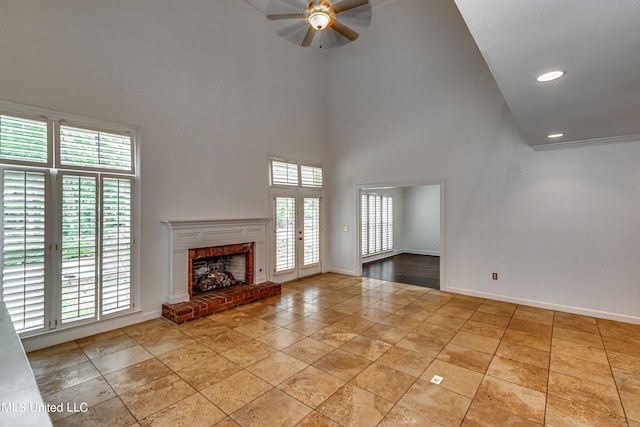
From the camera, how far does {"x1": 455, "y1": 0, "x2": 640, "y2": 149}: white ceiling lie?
4.98 feet

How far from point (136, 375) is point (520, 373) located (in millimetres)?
3699

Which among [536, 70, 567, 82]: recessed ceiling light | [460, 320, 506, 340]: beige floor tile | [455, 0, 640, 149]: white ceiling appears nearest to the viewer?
[455, 0, 640, 149]: white ceiling

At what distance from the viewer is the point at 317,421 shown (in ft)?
7.54

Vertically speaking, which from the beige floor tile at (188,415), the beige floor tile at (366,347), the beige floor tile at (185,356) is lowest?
the beige floor tile at (188,415)

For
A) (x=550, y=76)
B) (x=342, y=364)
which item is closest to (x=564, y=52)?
(x=550, y=76)

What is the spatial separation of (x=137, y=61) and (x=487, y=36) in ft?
14.2

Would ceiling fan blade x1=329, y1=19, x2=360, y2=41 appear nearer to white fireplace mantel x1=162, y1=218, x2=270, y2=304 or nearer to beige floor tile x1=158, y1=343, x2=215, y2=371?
white fireplace mantel x1=162, y1=218, x2=270, y2=304

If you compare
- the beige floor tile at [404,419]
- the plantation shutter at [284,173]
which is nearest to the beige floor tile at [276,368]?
the beige floor tile at [404,419]

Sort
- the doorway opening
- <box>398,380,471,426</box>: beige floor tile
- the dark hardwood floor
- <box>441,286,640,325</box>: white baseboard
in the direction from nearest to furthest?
<box>398,380,471,426</box>: beige floor tile → <box>441,286,640,325</box>: white baseboard → the dark hardwood floor → the doorway opening

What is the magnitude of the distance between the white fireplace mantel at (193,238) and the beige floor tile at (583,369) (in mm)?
4490

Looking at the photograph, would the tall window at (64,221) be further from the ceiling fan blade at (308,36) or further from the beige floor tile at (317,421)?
the beige floor tile at (317,421)

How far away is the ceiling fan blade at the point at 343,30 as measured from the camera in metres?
3.95

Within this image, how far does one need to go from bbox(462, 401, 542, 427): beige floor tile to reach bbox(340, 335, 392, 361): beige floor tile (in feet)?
3.49

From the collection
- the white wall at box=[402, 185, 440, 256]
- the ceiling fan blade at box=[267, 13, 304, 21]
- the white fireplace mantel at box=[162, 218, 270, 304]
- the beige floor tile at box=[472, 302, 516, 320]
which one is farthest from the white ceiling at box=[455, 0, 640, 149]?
the white wall at box=[402, 185, 440, 256]
